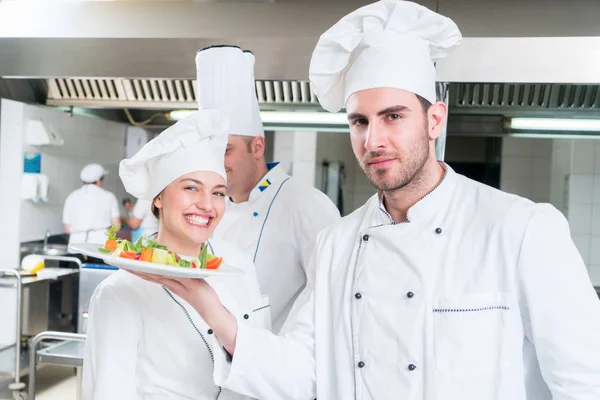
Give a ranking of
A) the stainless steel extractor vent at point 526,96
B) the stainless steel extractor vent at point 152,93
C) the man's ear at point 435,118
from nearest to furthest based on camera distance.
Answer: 1. the man's ear at point 435,118
2. the stainless steel extractor vent at point 526,96
3. the stainless steel extractor vent at point 152,93

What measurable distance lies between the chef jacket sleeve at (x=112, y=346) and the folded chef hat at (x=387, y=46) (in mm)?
804

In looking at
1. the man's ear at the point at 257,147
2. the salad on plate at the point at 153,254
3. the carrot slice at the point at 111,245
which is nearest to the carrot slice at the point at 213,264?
the salad on plate at the point at 153,254

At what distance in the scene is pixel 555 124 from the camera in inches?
144

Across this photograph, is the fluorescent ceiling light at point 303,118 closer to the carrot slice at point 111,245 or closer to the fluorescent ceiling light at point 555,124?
the fluorescent ceiling light at point 555,124

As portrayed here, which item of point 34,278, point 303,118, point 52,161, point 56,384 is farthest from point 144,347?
point 52,161

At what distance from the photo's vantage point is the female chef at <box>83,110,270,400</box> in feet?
5.40

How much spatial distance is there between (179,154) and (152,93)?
229cm

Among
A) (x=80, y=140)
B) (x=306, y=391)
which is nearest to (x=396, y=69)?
(x=306, y=391)

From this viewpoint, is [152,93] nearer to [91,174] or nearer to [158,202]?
[158,202]

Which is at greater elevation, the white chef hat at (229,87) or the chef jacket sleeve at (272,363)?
the white chef hat at (229,87)

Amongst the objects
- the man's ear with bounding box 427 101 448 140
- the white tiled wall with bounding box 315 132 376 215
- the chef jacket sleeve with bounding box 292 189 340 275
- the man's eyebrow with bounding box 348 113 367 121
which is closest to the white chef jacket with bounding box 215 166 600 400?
the man's ear with bounding box 427 101 448 140

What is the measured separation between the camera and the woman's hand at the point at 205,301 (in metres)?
1.40

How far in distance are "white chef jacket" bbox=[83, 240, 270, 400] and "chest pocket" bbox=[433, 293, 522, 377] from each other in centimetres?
65

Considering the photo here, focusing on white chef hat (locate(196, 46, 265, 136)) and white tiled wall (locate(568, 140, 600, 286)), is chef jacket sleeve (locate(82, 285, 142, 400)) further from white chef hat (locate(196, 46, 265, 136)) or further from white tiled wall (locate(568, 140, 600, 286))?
white tiled wall (locate(568, 140, 600, 286))
